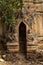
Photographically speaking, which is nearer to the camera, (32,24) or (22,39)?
(32,24)

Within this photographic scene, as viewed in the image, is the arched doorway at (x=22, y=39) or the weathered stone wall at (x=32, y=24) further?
the arched doorway at (x=22, y=39)

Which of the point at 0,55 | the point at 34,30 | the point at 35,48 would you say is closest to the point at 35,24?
the point at 34,30

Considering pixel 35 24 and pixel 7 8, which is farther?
pixel 35 24

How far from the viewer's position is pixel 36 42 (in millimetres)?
11945

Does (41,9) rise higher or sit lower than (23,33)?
higher

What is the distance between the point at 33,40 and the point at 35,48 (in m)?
0.35

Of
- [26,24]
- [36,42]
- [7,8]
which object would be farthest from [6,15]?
[36,42]

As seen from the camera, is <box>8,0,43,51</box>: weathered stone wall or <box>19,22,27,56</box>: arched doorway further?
<box>19,22,27,56</box>: arched doorway

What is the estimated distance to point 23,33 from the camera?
12.1m

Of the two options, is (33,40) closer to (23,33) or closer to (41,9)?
(23,33)

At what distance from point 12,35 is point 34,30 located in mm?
977

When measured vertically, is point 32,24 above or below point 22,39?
above

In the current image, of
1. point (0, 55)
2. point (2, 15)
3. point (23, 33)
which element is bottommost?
point (0, 55)

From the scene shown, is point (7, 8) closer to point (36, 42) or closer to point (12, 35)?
point (12, 35)
